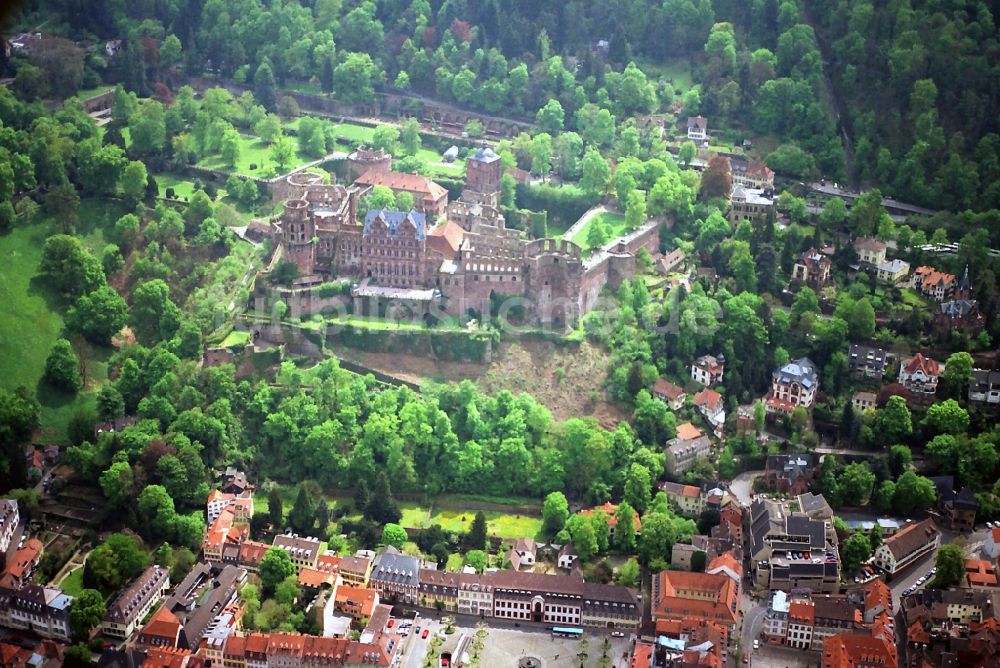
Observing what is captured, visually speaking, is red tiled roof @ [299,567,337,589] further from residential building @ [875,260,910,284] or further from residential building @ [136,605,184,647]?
residential building @ [875,260,910,284]

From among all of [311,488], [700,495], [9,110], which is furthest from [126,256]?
[700,495]

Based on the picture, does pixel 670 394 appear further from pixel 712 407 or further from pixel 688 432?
pixel 688 432

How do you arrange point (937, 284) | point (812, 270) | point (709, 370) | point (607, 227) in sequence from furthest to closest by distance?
1. point (607, 227)
2. point (812, 270)
3. point (937, 284)
4. point (709, 370)

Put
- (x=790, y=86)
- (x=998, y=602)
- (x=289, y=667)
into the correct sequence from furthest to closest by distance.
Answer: (x=790, y=86) < (x=998, y=602) < (x=289, y=667)

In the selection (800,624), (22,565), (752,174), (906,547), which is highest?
(752,174)

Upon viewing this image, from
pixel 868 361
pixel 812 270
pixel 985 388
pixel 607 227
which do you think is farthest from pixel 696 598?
pixel 607 227

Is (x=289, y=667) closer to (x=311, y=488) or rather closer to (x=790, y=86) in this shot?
(x=311, y=488)

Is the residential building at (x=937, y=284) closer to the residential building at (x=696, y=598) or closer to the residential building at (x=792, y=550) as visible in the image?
the residential building at (x=792, y=550)
